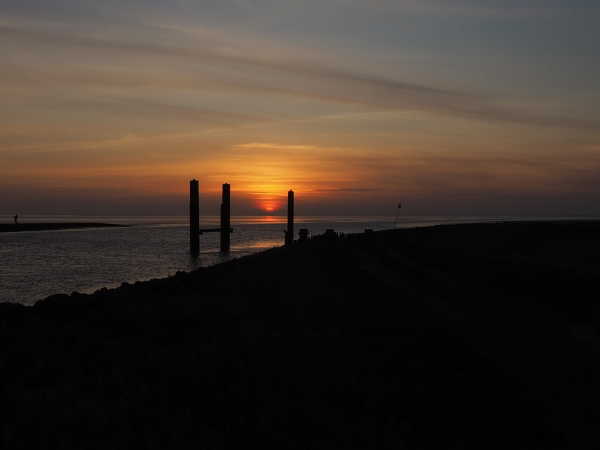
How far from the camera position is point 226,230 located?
47.1 metres

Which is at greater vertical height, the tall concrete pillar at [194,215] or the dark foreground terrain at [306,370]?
the tall concrete pillar at [194,215]

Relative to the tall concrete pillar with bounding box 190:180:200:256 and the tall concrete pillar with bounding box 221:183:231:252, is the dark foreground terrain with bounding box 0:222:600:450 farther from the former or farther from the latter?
the tall concrete pillar with bounding box 221:183:231:252

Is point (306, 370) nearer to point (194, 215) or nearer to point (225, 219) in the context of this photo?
point (194, 215)

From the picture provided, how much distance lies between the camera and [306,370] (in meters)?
6.93

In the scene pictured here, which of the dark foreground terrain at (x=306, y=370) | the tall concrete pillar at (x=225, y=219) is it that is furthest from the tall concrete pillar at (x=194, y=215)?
the dark foreground terrain at (x=306, y=370)

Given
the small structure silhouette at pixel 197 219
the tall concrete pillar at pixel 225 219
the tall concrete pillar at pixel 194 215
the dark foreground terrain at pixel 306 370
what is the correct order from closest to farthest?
the dark foreground terrain at pixel 306 370, the tall concrete pillar at pixel 194 215, the small structure silhouette at pixel 197 219, the tall concrete pillar at pixel 225 219

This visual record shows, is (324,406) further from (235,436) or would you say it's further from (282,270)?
(282,270)

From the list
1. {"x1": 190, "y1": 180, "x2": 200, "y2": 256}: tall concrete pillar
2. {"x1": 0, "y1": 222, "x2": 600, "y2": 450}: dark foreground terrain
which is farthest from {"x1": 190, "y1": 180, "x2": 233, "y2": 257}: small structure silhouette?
{"x1": 0, "y1": 222, "x2": 600, "y2": 450}: dark foreground terrain

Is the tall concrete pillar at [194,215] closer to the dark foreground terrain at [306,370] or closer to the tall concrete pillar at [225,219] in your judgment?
the tall concrete pillar at [225,219]

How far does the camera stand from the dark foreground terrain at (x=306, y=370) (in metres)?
5.03

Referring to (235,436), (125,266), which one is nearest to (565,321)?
(235,436)

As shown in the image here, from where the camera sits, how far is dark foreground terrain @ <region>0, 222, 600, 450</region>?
16.5ft

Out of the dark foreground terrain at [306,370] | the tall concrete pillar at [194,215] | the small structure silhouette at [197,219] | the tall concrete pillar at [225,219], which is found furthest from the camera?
the tall concrete pillar at [225,219]

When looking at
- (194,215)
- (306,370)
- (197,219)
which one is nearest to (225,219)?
(197,219)
